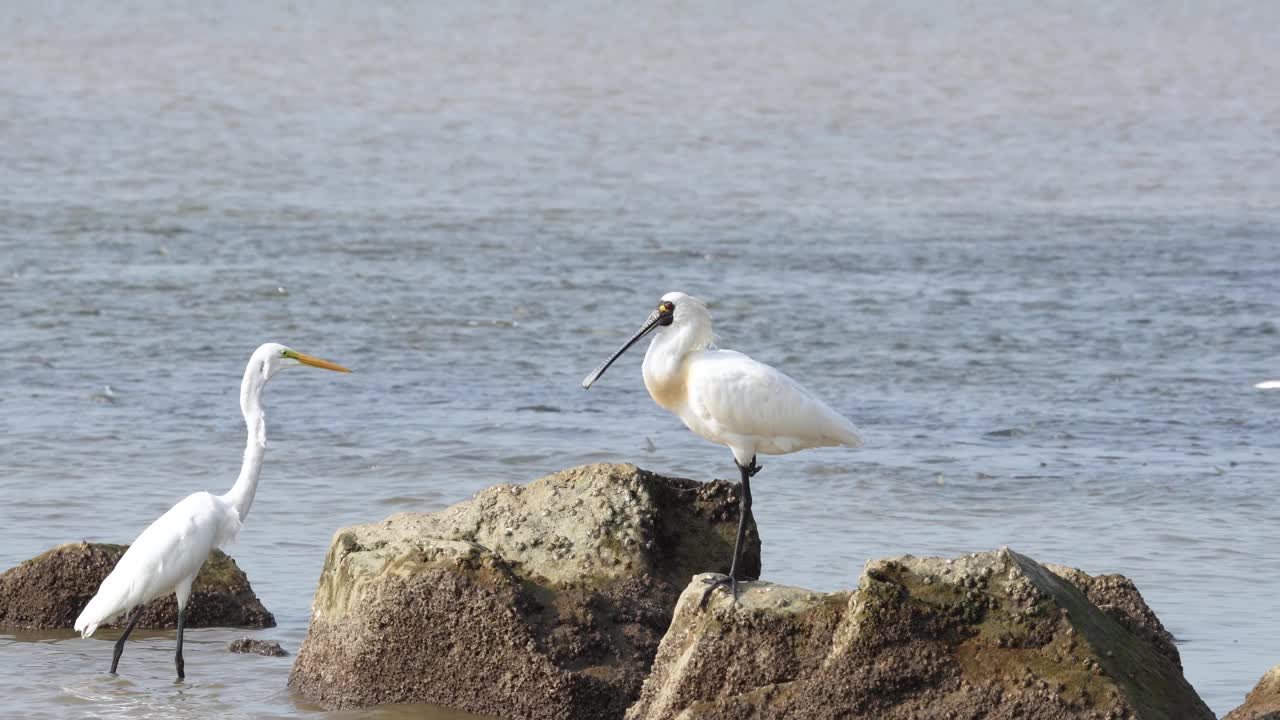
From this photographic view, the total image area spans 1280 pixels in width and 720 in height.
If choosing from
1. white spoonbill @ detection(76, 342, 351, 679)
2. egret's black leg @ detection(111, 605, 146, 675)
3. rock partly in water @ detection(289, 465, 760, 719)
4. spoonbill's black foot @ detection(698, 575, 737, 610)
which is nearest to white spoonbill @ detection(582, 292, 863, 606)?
rock partly in water @ detection(289, 465, 760, 719)

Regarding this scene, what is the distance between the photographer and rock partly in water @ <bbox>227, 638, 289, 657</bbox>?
8.89 metres

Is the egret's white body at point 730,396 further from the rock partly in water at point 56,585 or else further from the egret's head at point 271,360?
the rock partly in water at point 56,585

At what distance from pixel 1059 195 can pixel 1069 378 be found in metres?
9.81

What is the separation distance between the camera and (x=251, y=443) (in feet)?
30.6

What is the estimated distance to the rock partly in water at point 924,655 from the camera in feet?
21.7

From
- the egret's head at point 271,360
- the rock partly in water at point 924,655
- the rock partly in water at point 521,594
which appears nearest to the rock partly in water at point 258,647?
the rock partly in water at point 521,594

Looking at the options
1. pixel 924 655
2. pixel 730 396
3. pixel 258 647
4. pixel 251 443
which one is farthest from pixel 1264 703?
pixel 251 443

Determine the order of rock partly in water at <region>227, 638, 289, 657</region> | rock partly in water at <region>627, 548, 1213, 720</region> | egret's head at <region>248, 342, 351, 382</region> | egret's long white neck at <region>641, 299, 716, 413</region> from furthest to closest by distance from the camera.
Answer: egret's head at <region>248, 342, 351, 382</region> → rock partly in water at <region>227, 638, 289, 657</region> → egret's long white neck at <region>641, 299, 716, 413</region> → rock partly in water at <region>627, 548, 1213, 720</region>

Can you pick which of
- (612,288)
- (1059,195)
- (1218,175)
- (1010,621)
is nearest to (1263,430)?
(612,288)

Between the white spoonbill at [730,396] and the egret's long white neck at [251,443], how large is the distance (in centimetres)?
198

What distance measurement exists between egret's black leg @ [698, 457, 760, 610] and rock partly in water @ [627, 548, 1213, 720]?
0.45 ft

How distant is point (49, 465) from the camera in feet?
41.7

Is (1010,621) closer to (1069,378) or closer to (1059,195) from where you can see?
(1069,378)

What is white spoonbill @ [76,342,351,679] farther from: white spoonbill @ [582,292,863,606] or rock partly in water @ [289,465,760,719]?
white spoonbill @ [582,292,863,606]
